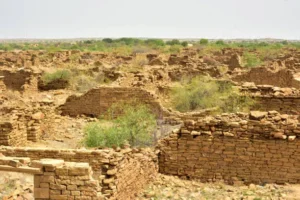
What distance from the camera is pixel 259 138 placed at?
28.9 feet

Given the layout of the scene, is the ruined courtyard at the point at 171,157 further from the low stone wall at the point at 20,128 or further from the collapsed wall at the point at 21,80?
the collapsed wall at the point at 21,80

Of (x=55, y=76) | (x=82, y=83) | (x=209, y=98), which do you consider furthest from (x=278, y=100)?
(x=55, y=76)

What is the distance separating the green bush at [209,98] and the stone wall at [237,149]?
4.05 m

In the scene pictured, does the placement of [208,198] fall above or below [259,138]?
below

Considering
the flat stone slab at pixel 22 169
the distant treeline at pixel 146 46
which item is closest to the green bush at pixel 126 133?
the flat stone slab at pixel 22 169

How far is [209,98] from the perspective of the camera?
15.6 m

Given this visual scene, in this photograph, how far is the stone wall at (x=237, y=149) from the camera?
8.72 meters

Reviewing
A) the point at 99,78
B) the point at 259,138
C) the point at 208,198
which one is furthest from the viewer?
the point at 99,78

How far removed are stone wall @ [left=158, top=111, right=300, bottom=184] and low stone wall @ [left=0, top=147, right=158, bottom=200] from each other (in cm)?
56

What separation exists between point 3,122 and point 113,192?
4.66m

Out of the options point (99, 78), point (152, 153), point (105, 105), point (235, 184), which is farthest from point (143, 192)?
point (99, 78)

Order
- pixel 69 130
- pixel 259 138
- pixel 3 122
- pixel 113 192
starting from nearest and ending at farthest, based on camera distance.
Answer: pixel 113 192
pixel 259 138
pixel 3 122
pixel 69 130

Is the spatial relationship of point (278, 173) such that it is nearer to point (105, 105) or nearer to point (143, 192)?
point (143, 192)

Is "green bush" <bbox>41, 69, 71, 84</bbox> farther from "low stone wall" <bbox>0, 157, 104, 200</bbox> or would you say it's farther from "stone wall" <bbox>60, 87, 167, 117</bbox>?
"low stone wall" <bbox>0, 157, 104, 200</bbox>
